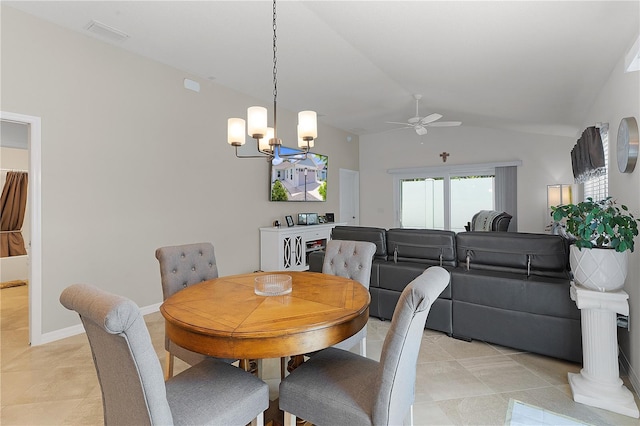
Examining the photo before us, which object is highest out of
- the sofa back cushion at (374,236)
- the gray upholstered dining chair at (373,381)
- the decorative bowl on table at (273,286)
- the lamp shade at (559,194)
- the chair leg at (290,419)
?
the lamp shade at (559,194)

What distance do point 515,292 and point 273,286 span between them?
6.63 ft

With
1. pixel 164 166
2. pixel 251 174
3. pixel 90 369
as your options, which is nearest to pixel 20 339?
pixel 90 369

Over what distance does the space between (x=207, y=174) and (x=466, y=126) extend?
540 centimetres

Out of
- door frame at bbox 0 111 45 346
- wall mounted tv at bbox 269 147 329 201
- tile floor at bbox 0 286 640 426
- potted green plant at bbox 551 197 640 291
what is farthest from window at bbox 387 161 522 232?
door frame at bbox 0 111 45 346

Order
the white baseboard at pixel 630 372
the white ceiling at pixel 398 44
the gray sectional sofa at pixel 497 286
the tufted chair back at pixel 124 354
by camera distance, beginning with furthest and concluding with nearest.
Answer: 1. the gray sectional sofa at pixel 497 286
2. the white ceiling at pixel 398 44
3. the white baseboard at pixel 630 372
4. the tufted chair back at pixel 124 354

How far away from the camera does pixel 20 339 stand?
3.00 metres

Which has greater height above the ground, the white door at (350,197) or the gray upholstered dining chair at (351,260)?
the white door at (350,197)

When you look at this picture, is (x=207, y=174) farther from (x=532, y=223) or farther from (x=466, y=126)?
(x=532, y=223)

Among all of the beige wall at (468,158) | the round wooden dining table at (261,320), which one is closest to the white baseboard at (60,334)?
the round wooden dining table at (261,320)

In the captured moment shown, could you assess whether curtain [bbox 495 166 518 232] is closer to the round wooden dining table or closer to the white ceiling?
the white ceiling

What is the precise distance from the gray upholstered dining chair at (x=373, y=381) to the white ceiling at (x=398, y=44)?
2.13 metres

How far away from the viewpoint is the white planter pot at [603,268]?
1959 millimetres

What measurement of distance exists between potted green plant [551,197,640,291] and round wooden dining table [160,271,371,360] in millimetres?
1439

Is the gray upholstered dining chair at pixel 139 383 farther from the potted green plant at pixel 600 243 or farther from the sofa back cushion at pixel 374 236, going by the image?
the sofa back cushion at pixel 374 236
